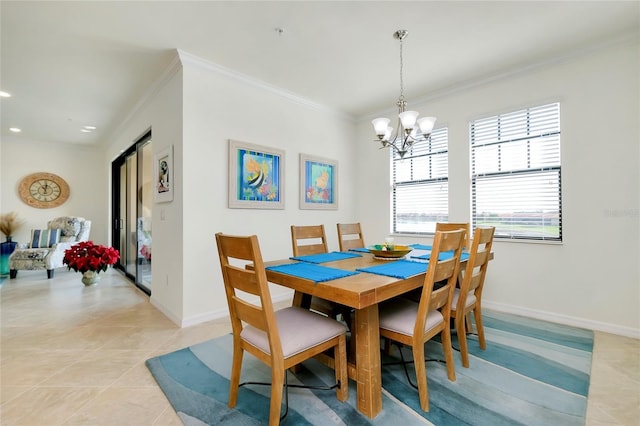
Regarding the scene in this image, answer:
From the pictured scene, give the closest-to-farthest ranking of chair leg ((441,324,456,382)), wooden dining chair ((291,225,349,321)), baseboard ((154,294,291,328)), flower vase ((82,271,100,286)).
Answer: chair leg ((441,324,456,382)) < wooden dining chair ((291,225,349,321)) < baseboard ((154,294,291,328)) < flower vase ((82,271,100,286))

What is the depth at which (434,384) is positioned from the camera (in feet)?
5.76

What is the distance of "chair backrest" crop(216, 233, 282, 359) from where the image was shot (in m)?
1.26

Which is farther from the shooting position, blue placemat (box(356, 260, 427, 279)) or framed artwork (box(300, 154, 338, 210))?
framed artwork (box(300, 154, 338, 210))

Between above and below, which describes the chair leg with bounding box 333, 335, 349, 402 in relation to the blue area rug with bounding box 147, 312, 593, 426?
above

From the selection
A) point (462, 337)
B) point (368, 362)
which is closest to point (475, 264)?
point (462, 337)

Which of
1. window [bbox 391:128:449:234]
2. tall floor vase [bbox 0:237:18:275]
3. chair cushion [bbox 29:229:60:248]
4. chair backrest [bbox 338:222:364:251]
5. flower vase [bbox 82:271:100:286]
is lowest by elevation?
flower vase [bbox 82:271:100:286]

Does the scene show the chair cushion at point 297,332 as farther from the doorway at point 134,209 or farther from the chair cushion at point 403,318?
the doorway at point 134,209

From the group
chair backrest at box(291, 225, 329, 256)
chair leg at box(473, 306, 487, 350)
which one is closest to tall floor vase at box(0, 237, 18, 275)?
chair backrest at box(291, 225, 329, 256)

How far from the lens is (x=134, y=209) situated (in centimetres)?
441

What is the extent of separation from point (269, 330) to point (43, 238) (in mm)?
6042

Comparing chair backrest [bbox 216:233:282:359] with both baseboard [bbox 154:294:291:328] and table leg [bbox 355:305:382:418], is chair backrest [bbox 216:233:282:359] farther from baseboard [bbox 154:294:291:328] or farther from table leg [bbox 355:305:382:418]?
baseboard [bbox 154:294:291:328]

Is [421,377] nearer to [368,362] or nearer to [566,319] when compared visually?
[368,362]

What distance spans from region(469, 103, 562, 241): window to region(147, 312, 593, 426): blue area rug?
3.86ft

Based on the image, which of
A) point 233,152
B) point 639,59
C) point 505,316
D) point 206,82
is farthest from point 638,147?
point 206,82
